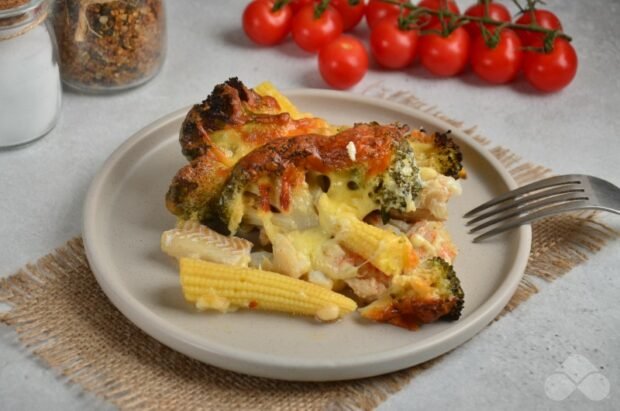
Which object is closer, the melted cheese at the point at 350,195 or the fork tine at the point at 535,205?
the melted cheese at the point at 350,195

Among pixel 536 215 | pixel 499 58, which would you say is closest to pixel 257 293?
pixel 536 215

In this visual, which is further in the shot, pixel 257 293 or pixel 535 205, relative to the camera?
pixel 535 205

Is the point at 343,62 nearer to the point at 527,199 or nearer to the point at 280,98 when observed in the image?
the point at 280,98

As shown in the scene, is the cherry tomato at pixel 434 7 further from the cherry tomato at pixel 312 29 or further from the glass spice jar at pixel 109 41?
the glass spice jar at pixel 109 41

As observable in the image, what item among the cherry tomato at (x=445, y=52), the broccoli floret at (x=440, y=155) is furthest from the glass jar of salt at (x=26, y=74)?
the cherry tomato at (x=445, y=52)

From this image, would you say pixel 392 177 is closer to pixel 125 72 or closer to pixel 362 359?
pixel 362 359

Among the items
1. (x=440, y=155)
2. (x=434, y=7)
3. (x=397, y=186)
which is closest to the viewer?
(x=397, y=186)

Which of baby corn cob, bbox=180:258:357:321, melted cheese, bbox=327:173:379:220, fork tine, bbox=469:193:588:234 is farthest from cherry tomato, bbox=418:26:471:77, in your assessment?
baby corn cob, bbox=180:258:357:321
